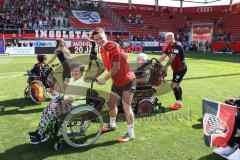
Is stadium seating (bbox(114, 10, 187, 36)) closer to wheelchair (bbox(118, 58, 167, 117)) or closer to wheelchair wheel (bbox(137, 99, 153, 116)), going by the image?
wheelchair (bbox(118, 58, 167, 117))

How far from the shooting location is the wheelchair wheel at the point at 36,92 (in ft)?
28.6

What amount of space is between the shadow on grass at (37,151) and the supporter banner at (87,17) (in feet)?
117

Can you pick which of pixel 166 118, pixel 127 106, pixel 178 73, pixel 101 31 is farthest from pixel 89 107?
pixel 178 73

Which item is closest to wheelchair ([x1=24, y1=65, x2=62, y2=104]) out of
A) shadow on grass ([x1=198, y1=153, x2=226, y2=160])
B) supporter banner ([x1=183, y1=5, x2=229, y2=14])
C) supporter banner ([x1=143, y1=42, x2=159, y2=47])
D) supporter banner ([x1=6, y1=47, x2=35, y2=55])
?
shadow on grass ([x1=198, y1=153, x2=226, y2=160])

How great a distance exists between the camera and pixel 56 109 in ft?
17.4

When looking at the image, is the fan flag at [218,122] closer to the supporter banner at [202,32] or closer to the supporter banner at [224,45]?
the supporter banner at [224,45]

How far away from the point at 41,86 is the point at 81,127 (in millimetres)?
3347

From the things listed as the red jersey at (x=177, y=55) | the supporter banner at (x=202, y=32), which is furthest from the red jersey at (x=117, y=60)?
the supporter banner at (x=202, y=32)

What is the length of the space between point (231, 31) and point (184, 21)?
25.7 ft

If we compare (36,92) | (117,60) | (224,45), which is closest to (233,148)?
(117,60)

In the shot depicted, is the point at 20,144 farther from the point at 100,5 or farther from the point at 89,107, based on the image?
the point at 100,5

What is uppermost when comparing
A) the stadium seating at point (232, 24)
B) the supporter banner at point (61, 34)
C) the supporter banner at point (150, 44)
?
the stadium seating at point (232, 24)

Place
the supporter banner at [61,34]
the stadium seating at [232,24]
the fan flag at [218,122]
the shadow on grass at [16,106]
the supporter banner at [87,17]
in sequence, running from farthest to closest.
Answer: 1. the stadium seating at [232,24]
2. the supporter banner at [87,17]
3. the supporter banner at [61,34]
4. the shadow on grass at [16,106]
5. the fan flag at [218,122]

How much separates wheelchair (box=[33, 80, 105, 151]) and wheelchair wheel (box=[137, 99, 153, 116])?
68.3 inches
